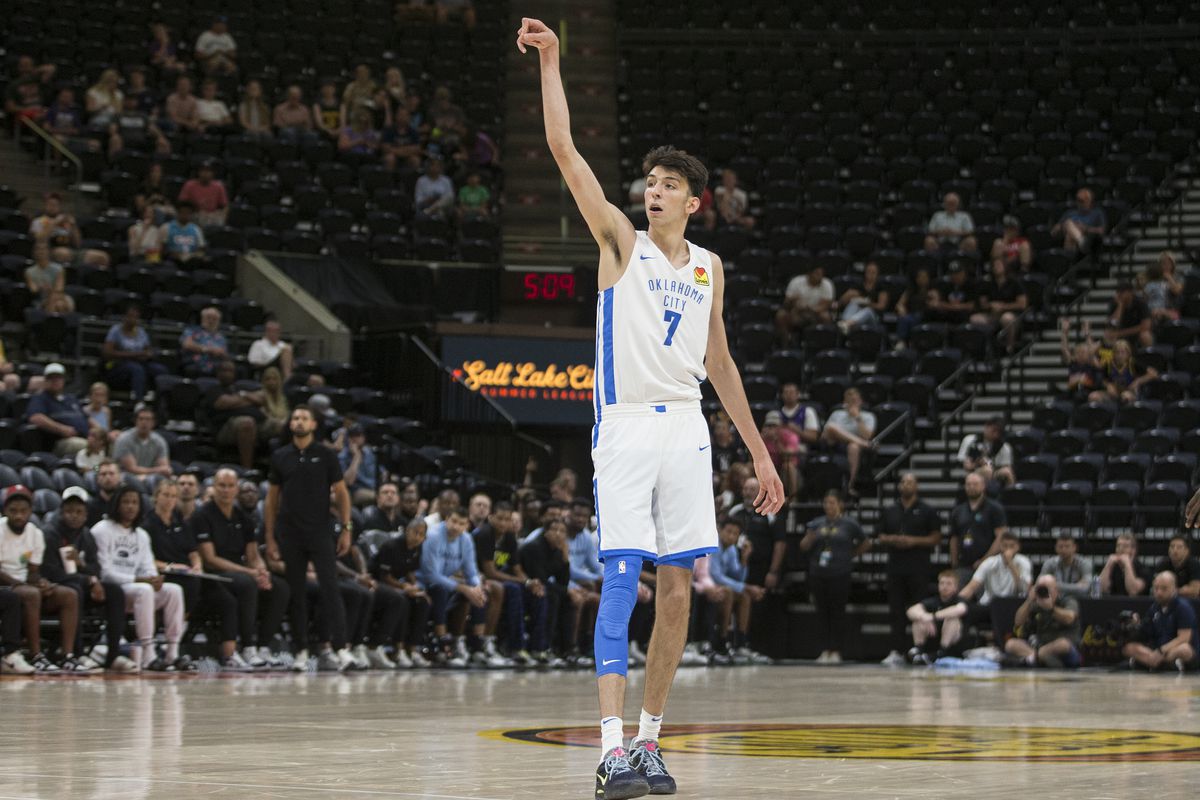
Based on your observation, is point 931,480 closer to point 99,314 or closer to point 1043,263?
point 1043,263

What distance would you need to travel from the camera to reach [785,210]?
23.9m

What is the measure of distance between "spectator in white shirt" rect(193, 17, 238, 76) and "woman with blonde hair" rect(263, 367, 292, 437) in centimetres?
749

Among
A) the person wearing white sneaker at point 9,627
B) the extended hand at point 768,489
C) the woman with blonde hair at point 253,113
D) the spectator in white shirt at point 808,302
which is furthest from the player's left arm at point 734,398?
the woman with blonde hair at point 253,113

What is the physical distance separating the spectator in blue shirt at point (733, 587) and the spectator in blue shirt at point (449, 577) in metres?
3.04

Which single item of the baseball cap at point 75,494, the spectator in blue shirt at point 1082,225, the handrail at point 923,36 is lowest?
the baseball cap at point 75,494

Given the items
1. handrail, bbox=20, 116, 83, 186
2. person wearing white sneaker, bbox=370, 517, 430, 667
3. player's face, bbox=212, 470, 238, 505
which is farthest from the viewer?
handrail, bbox=20, 116, 83, 186

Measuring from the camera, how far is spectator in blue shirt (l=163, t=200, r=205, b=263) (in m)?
20.2

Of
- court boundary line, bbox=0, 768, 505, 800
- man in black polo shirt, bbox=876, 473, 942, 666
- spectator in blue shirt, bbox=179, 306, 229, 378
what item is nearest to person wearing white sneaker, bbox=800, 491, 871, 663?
man in black polo shirt, bbox=876, 473, 942, 666

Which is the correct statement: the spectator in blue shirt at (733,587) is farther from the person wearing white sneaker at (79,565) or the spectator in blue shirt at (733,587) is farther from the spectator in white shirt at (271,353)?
the person wearing white sneaker at (79,565)

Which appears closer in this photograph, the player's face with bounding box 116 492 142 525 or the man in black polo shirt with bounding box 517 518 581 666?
the player's face with bounding box 116 492 142 525

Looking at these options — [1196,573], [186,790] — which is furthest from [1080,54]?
[186,790]

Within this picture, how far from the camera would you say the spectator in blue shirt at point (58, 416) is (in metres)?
15.1

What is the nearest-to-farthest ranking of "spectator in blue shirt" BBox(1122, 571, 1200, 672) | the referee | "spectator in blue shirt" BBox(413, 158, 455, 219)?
1. the referee
2. "spectator in blue shirt" BBox(1122, 571, 1200, 672)
3. "spectator in blue shirt" BBox(413, 158, 455, 219)

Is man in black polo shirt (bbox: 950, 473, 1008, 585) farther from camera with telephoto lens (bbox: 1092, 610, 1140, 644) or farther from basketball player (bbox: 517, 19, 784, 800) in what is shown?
basketball player (bbox: 517, 19, 784, 800)
